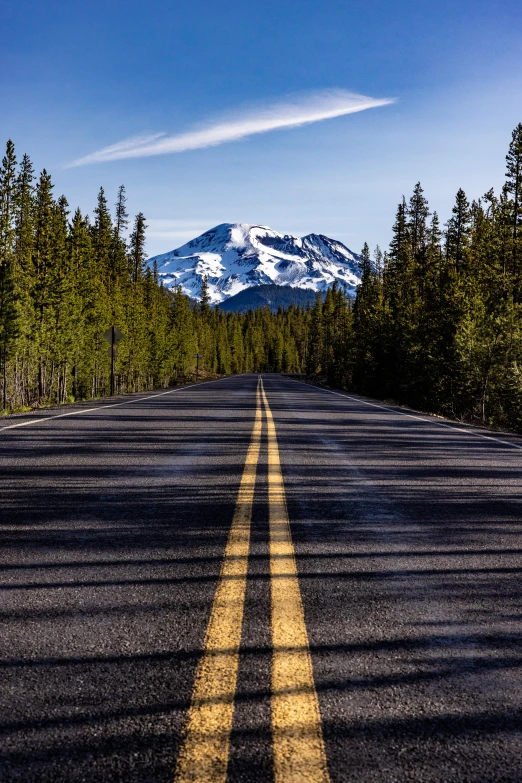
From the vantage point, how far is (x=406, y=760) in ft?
6.34

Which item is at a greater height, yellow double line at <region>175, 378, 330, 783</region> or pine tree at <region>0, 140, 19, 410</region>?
pine tree at <region>0, 140, 19, 410</region>

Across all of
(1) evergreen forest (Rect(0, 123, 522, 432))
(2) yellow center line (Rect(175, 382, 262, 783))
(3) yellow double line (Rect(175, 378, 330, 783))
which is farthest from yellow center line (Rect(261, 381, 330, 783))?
(1) evergreen forest (Rect(0, 123, 522, 432))

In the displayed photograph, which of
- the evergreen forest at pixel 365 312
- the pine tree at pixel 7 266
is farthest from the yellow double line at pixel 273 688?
the pine tree at pixel 7 266

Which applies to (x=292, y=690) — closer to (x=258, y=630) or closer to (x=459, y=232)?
(x=258, y=630)

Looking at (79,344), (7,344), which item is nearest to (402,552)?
(7,344)

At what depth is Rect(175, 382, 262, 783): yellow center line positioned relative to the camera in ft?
6.14

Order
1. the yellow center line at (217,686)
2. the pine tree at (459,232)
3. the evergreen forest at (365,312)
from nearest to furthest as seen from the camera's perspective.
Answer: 1. the yellow center line at (217,686)
2. the evergreen forest at (365,312)
3. the pine tree at (459,232)

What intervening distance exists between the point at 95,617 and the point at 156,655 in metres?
0.55

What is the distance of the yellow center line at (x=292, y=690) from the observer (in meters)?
1.88

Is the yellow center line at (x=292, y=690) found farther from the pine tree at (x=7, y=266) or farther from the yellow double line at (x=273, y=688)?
the pine tree at (x=7, y=266)

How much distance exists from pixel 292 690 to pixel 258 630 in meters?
0.58

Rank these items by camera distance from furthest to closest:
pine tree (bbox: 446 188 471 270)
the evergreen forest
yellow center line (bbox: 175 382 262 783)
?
pine tree (bbox: 446 188 471 270), the evergreen forest, yellow center line (bbox: 175 382 262 783)

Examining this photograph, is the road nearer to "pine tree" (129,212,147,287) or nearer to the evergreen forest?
the evergreen forest

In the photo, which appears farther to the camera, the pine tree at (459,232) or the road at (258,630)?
the pine tree at (459,232)
